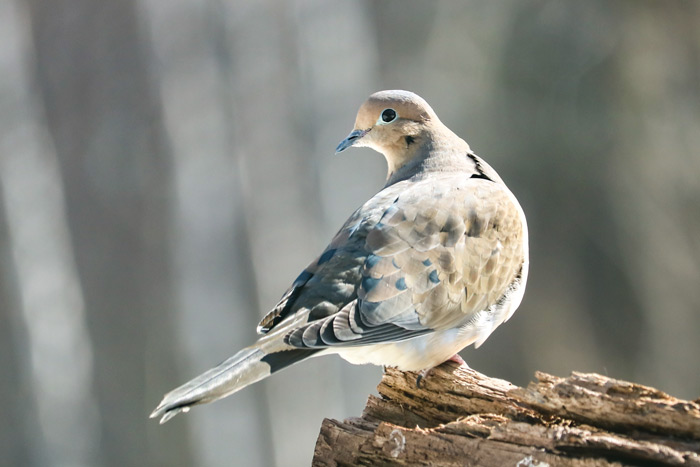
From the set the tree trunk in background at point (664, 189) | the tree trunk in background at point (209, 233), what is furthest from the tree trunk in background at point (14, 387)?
the tree trunk in background at point (664, 189)

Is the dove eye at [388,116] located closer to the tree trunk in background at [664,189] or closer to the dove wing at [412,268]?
the dove wing at [412,268]

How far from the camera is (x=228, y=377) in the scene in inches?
80.0

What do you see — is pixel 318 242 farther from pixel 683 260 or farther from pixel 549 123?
pixel 683 260

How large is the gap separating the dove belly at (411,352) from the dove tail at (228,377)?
320mm

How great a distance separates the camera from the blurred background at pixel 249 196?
573 centimetres

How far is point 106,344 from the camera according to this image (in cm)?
580

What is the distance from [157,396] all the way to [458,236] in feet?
12.5

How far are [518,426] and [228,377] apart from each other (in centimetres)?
73

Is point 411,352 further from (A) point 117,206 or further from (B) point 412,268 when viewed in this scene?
(A) point 117,206

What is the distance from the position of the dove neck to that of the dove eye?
0.12 meters

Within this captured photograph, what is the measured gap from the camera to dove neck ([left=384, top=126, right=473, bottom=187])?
2.97 m

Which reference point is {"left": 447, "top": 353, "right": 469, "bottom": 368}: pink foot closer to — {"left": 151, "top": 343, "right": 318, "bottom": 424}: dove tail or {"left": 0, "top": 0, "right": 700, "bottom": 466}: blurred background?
{"left": 151, "top": 343, "right": 318, "bottom": 424}: dove tail

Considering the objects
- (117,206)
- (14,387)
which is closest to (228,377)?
(117,206)

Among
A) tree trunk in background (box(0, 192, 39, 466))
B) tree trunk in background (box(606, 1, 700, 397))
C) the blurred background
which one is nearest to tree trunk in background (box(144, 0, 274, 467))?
the blurred background
